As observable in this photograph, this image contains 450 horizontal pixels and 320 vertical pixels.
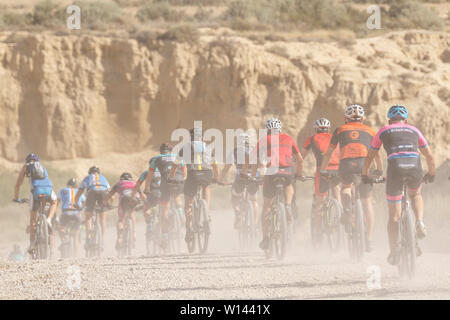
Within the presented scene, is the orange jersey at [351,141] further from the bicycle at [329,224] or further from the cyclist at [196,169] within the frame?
the cyclist at [196,169]

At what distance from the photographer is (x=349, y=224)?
40.6 feet

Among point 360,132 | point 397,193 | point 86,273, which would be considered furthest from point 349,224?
point 86,273

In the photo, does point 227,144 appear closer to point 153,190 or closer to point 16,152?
point 16,152

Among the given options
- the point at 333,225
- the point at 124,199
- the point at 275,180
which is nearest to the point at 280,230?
the point at 275,180

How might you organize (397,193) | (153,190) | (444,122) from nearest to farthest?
1. (397,193)
2. (153,190)
3. (444,122)

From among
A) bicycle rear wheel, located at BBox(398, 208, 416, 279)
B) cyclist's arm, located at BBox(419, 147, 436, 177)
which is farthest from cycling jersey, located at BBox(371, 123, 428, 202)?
bicycle rear wheel, located at BBox(398, 208, 416, 279)

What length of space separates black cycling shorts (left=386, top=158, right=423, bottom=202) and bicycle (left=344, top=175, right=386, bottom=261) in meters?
2.05

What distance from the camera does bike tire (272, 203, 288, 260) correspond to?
12.3 metres

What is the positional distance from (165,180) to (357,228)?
5.19 m

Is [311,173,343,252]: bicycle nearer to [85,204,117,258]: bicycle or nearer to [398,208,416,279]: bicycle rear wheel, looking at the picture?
[398,208,416,279]: bicycle rear wheel

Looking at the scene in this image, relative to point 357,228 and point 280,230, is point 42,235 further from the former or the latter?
point 357,228

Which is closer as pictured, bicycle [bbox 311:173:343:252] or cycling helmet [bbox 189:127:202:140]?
bicycle [bbox 311:173:343:252]
